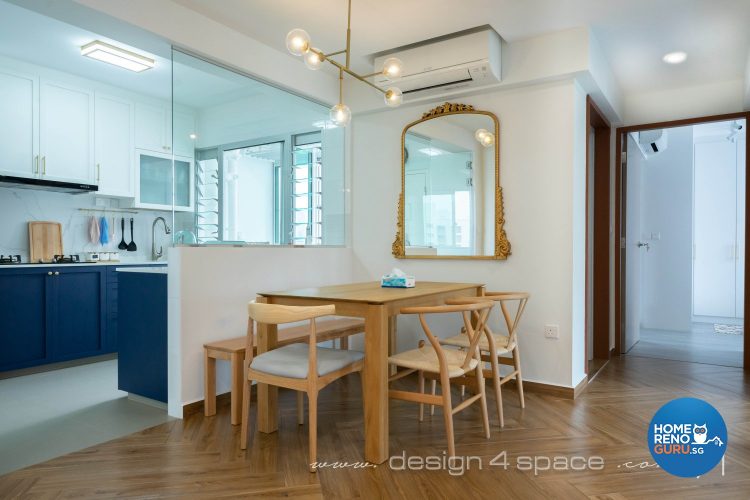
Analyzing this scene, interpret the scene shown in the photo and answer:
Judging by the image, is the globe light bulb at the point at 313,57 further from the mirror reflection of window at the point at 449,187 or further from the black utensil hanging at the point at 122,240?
the black utensil hanging at the point at 122,240

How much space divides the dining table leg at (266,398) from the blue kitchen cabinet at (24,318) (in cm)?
254

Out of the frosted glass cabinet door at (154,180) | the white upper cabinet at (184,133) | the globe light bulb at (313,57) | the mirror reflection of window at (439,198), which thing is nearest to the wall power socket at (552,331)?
the mirror reflection of window at (439,198)

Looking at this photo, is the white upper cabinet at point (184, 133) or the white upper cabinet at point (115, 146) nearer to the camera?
the white upper cabinet at point (184, 133)

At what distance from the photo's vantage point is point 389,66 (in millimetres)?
2600

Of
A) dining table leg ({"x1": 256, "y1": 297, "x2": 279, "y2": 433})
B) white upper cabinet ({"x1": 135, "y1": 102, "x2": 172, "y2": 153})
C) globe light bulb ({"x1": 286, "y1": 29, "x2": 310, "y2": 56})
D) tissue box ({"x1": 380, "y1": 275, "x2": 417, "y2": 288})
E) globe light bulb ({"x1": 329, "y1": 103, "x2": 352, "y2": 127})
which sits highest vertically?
white upper cabinet ({"x1": 135, "y1": 102, "x2": 172, "y2": 153})

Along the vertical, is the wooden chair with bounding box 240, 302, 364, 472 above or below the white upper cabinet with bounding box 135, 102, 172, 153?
below

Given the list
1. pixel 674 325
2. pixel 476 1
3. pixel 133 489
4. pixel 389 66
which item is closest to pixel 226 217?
pixel 389 66

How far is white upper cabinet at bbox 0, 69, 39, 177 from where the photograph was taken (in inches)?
162

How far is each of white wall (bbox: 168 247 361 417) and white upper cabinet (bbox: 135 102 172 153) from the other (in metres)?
2.42

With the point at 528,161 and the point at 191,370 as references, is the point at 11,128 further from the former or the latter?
the point at 528,161

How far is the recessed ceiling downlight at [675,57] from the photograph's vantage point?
3.74m

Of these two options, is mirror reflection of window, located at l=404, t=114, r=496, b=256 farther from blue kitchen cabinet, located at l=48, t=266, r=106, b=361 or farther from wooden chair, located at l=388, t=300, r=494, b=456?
blue kitchen cabinet, located at l=48, t=266, r=106, b=361

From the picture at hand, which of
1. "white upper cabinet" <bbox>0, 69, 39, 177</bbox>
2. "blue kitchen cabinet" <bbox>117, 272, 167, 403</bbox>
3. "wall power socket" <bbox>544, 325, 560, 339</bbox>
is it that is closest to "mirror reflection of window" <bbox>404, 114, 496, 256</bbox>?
"wall power socket" <bbox>544, 325, 560, 339</bbox>

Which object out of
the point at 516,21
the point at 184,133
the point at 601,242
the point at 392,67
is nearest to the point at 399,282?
the point at 392,67
